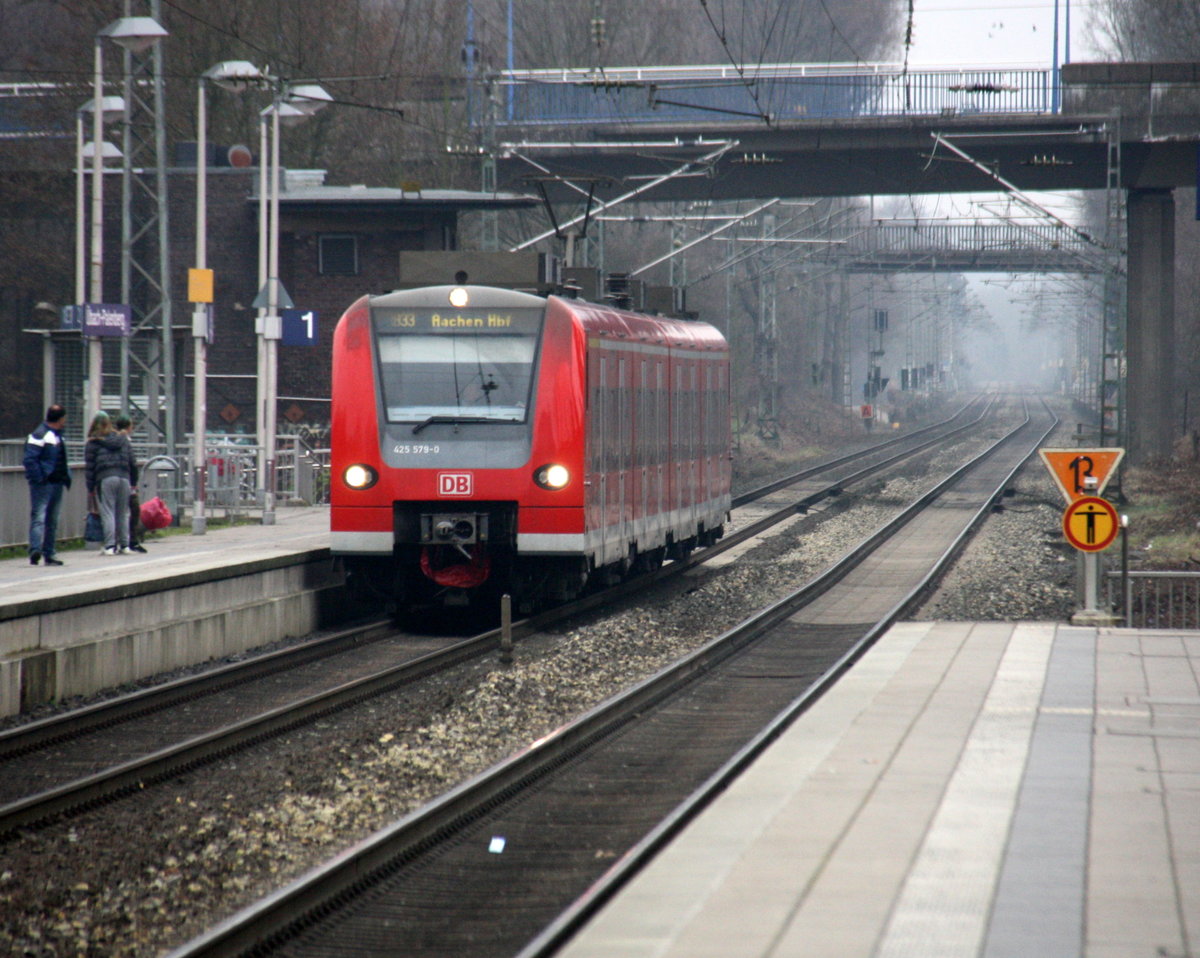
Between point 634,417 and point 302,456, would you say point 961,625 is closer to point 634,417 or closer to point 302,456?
point 634,417

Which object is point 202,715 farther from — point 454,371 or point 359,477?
point 454,371

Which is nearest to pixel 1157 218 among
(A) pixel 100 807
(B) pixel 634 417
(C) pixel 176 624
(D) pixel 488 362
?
(B) pixel 634 417

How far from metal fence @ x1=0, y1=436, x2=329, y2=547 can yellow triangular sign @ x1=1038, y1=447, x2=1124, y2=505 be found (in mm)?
10325

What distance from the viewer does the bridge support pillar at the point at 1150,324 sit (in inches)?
1457

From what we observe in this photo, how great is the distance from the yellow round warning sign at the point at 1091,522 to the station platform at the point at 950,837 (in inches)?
82.8

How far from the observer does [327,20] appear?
42906mm

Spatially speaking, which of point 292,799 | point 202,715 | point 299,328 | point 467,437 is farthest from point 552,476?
point 299,328

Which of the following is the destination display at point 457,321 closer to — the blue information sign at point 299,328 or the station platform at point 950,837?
the station platform at point 950,837

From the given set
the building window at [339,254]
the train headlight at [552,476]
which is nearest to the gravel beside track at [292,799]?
the train headlight at [552,476]

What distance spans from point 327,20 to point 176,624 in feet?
107

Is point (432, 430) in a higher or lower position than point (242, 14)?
lower

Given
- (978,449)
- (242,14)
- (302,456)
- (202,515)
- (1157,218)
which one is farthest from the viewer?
(978,449)

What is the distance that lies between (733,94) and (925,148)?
7373 millimetres

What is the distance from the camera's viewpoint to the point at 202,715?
36.8 ft
